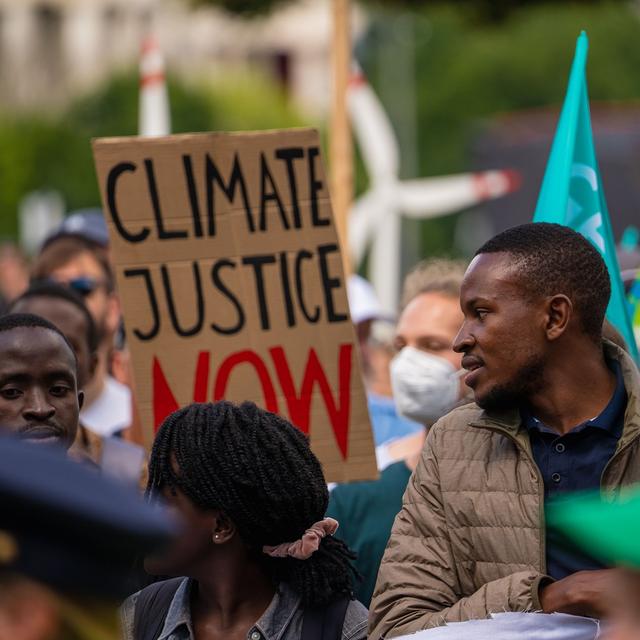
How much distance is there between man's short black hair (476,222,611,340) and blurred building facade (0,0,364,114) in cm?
3618

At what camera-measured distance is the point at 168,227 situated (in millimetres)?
4781

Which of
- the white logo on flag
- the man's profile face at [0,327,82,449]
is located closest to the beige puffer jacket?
the man's profile face at [0,327,82,449]

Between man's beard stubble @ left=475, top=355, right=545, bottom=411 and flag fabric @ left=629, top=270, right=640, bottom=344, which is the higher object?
man's beard stubble @ left=475, top=355, right=545, bottom=411

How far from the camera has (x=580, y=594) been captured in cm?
315

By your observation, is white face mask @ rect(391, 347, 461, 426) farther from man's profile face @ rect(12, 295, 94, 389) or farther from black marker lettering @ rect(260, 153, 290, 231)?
man's profile face @ rect(12, 295, 94, 389)

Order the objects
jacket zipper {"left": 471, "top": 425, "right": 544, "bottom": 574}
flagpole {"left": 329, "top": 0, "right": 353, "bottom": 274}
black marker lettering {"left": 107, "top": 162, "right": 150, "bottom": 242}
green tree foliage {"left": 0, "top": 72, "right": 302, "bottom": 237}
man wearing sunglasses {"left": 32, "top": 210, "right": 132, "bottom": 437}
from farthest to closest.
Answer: green tree foliage {"left": 0, "top": 72, "right": 302, "bottom": 237}
flagpole {"left": 329, "top": 0, "right": 353, "bottom": 274}
man wearing sunglasses {"left": 32, "top": 210, "right": 132, "bottom": 437}
black marker lettering {"left": 107, "top": 162, "right": 150, "bottom": 242}
jacket zipper {"left": 471, "top": 425, "right": 544, "bottom": 574}

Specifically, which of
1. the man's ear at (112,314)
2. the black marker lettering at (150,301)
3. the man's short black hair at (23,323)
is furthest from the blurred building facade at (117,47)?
the man's short black hair at (23,323)

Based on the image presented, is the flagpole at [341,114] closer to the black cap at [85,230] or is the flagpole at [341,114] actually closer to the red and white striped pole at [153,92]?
the red and white striped pole at [153,92]

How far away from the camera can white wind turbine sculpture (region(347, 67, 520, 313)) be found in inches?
429

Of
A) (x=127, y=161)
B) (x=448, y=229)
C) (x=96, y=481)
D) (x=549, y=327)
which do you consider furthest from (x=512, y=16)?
(x=448, y=229)

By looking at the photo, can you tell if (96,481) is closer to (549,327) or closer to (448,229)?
(549,327)

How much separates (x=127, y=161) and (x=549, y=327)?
67.8 inches

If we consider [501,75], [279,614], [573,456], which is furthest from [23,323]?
[501,75]

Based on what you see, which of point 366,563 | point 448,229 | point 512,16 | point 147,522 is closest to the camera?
point 147,522
